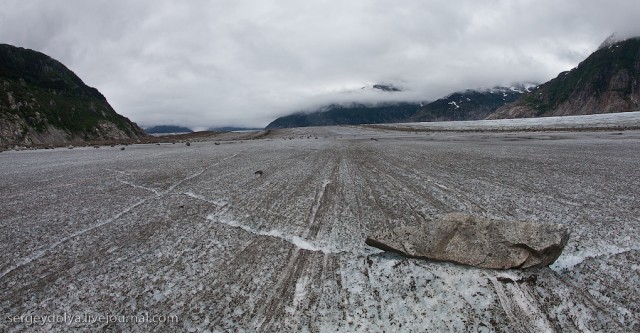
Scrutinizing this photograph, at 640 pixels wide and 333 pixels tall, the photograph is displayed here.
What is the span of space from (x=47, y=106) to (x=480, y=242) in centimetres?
13661

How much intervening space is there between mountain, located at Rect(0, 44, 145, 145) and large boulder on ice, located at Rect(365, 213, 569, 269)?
9385cm

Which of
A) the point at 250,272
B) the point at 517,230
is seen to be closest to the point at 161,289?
the point at 250,272

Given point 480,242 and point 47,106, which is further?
point 47,106

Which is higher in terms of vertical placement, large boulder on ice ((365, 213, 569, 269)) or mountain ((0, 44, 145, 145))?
mountain ((0, 44, 145, 145))

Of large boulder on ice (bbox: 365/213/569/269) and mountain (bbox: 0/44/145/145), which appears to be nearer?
large boulder on ice (bbox: 365/213/569/269)

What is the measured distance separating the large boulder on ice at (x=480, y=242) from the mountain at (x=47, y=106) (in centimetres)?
9385

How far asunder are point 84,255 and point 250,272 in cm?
236

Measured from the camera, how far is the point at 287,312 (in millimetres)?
3146

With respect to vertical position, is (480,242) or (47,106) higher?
(47,106)

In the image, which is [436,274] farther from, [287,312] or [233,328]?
[233,328]

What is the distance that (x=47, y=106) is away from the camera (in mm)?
105062

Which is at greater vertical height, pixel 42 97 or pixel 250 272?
pixel 42 97

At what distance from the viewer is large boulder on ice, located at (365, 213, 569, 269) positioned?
352 centimetres

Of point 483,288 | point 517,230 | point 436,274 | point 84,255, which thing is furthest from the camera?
point 84,255
